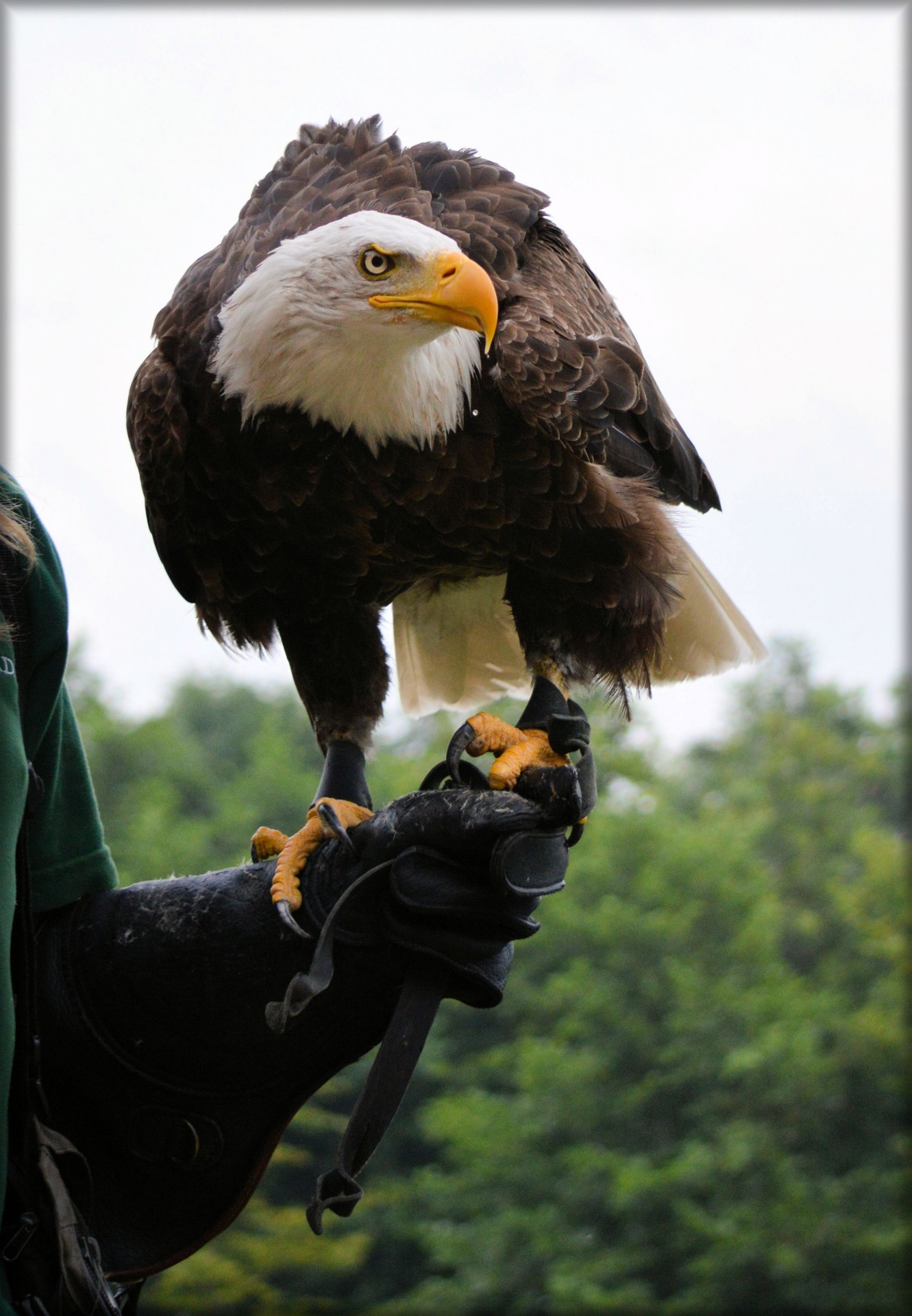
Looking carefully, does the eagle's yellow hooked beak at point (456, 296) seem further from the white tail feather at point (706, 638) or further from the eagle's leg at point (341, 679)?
the white tail feather at point (706, 638)

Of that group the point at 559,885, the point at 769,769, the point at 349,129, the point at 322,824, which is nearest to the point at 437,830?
the point at 559,885

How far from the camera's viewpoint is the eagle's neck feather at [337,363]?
9.26 ft

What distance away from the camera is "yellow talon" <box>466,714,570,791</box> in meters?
2.62

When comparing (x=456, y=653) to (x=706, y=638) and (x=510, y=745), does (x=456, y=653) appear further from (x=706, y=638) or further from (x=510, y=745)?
(x=510, y=745)

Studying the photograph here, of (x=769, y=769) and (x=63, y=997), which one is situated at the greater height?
(x=63, y=997)

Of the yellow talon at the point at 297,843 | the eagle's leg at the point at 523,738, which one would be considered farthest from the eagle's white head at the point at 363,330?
the yellow talon at the point at 297,843

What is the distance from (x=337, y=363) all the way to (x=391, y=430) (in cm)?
17

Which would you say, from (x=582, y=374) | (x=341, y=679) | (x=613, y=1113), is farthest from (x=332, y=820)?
(x=613, y=1113)

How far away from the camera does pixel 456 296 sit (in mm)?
2719

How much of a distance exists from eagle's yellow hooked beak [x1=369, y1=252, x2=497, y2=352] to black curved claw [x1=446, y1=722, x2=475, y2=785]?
0.72 m

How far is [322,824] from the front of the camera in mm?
2666

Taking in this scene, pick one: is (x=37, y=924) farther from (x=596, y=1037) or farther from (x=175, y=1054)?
(x=596, y=1037)

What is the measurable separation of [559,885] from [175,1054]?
65cm

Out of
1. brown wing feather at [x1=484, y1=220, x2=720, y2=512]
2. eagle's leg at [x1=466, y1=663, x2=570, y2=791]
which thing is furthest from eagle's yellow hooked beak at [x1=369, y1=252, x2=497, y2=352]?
eagle's leg at [x1=466, y1=663, x2=570, y2=791]
